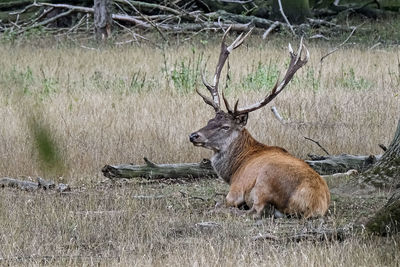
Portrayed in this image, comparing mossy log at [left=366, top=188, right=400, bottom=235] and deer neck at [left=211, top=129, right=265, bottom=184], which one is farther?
deer neck at [left=211, top=129, right=265, bottom=184]

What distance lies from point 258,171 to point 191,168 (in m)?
1.74

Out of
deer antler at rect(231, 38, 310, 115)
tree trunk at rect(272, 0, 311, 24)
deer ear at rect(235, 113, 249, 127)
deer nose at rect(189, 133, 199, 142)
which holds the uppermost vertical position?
tree trunk at rect(272, 0, 311, 24)

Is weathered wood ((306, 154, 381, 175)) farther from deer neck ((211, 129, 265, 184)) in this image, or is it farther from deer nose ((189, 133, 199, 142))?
deer nose ((189, 133, 199, 142))

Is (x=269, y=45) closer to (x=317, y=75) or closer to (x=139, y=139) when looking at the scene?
(x=317, y=75)

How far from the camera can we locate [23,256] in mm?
4723

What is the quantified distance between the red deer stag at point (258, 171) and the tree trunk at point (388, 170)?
0.81m

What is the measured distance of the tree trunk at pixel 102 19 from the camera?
17672 mm

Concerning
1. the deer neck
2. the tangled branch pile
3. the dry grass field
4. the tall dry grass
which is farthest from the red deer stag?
the tangled branch pile

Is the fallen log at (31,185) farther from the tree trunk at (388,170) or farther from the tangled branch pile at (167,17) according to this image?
the tangled branch pile at (167,17)

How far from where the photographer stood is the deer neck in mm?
7066

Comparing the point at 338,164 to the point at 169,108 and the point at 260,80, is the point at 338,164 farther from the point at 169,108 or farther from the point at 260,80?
the point at 260,80

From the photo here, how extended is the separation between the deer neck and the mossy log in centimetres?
228

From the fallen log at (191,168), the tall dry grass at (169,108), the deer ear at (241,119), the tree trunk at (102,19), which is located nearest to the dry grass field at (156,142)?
the tall dry grass at (169,108)

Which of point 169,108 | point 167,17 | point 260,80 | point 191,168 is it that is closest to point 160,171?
point 191,168
